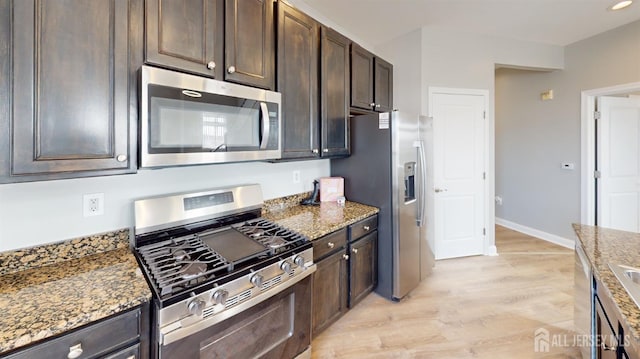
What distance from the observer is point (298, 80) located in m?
2.11

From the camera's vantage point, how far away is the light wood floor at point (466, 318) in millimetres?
1962

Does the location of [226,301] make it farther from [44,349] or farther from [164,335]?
[44,349]

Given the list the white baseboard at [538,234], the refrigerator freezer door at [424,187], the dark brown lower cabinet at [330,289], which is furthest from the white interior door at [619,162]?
the dark brown lower cabinet at [330,289]

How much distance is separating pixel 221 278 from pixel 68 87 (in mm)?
972

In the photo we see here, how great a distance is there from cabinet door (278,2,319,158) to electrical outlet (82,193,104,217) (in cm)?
108

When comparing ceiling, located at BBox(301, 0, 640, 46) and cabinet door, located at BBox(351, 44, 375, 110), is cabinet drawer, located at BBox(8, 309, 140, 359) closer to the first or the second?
cabinet door, located at BBox(351, 44, 375, 110)

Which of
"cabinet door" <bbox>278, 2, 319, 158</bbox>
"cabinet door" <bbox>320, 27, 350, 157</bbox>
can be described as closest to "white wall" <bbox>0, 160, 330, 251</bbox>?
"cabinet door" <bbox>278, 2, 319, 158</bbox>

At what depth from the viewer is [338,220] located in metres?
2.13

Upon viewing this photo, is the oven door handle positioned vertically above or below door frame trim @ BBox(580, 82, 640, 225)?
below

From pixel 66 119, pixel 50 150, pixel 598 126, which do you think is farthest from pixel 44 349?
pixel 598 126

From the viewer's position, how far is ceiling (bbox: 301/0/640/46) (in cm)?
285

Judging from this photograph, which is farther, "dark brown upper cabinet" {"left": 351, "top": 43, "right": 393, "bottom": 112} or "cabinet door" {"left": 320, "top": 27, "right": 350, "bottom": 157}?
"dark brown upper cabinet" {"left": 351, "top": 43, "right": 393, "bottom": 112}

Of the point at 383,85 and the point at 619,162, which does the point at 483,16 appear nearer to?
the point at 383,85

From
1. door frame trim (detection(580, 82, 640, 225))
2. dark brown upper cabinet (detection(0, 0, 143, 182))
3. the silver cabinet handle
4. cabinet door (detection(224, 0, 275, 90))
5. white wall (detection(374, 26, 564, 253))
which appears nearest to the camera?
dark brown upper cabinet (detection(0, 0, 143, 182))
